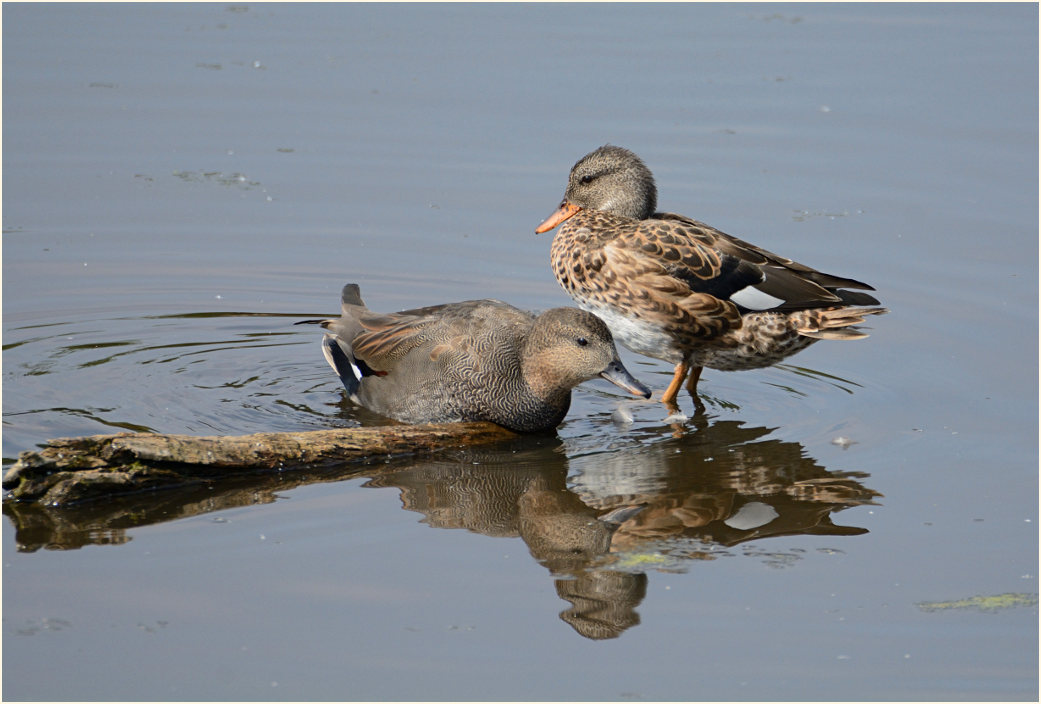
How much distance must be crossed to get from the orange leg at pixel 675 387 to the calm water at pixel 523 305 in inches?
3.2

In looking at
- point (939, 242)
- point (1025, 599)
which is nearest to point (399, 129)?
point (939, 242)

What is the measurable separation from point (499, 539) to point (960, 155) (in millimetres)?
7045

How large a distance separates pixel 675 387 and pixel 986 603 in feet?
9.10

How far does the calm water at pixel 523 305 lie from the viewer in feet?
16.8

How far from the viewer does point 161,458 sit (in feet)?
20.4

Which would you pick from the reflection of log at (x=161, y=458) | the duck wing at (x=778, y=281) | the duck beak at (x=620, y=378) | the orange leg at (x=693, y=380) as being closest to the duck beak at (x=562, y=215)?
the duck wing at (x=778, y=281)

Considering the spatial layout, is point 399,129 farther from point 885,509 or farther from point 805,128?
point 885,509

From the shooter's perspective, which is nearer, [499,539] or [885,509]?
[499,539]

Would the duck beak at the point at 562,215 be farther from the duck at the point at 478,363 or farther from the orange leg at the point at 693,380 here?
the orange leg at the point at 693,380

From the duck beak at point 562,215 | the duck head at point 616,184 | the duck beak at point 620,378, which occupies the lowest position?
the duck beak at point 620,378

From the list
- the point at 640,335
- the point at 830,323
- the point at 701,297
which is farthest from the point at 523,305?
the point at 830,323

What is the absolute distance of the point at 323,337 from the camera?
864 cm

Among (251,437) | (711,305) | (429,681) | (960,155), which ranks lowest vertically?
(429,681)

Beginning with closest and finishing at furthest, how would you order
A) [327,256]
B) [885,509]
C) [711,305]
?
[885,509], [711,305], [327,256]
